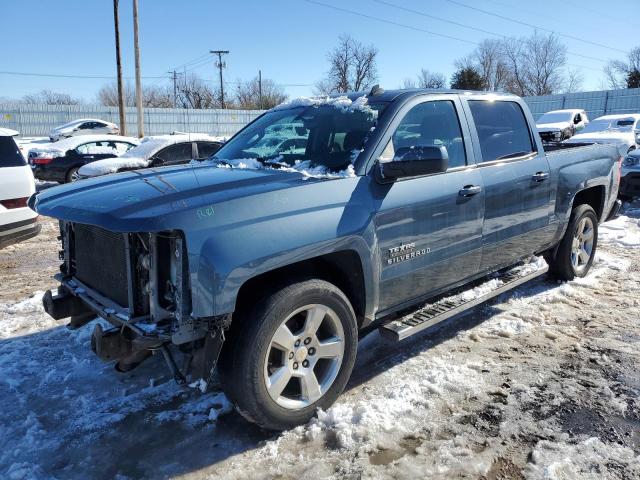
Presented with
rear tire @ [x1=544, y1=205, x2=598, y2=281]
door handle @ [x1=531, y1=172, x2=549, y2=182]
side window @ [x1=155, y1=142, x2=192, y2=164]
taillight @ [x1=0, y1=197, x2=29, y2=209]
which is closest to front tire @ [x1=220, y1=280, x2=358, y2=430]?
Answer: door handle @ [x1=531, y1=172, x2=549, y2=182]

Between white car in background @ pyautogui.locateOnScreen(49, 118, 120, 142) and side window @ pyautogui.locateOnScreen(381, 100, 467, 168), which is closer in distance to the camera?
side window @ pyautogui.locateOnScreen(381, 100, 467, 168)

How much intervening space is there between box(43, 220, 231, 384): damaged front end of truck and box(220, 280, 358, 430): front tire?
0.50 feet

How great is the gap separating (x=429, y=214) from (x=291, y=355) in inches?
53.0

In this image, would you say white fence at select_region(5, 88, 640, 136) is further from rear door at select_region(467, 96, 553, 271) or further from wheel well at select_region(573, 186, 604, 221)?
rear door at select_region(467, 96, 553, 271)

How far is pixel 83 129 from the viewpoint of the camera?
29.1 meters

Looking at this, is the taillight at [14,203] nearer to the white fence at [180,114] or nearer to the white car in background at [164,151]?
the white car in background at [164,151]

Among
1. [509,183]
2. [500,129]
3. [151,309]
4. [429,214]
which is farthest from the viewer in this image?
[500,129]

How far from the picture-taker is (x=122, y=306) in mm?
2891

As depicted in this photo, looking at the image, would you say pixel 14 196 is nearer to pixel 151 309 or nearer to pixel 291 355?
pixel 151 309

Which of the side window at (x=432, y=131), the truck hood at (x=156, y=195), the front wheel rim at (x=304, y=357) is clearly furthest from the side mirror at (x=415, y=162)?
the front wheel rim at (x=304, y=357)

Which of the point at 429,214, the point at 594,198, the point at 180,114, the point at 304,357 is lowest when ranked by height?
the point at 304,357

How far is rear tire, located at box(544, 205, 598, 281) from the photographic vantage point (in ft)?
17.6

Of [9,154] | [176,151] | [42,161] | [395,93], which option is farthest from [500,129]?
[42,161]

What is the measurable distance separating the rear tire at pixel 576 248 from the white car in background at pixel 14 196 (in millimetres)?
5682
